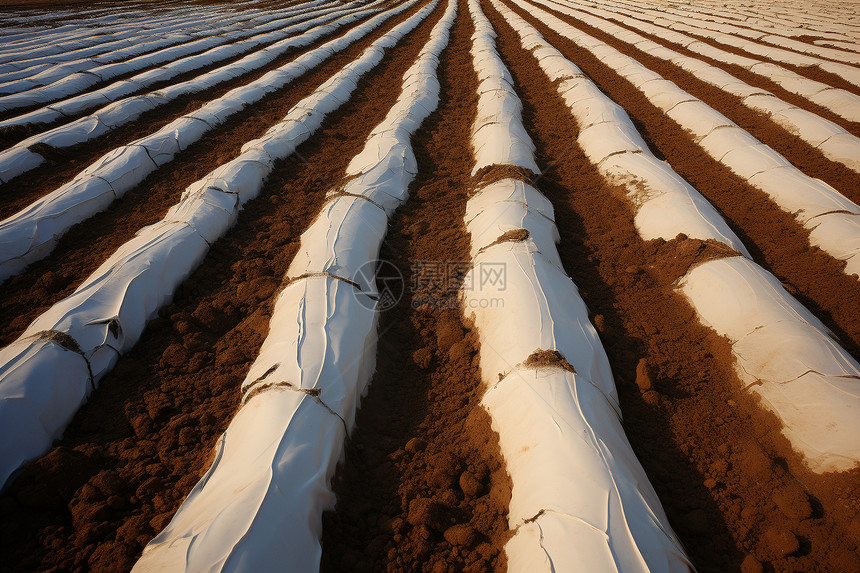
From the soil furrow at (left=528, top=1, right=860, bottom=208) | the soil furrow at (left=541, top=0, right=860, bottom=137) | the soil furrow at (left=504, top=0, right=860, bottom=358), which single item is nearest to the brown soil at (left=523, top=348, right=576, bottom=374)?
the soil furrow at (left=504, top=0, right=860, bottom=358)

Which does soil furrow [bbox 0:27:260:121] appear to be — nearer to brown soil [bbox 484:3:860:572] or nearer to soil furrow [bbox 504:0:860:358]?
brown soil [bbox 484:3:860:572]

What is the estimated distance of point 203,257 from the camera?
3.93 meters

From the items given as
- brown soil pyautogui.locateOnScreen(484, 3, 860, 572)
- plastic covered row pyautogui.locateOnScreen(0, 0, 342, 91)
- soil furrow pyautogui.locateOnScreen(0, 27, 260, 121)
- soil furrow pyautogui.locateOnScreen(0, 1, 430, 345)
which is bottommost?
brown soil pyautogui.locateOnScreen(484, 3, 860, 572)

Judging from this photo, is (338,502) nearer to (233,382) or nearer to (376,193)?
(233,382)

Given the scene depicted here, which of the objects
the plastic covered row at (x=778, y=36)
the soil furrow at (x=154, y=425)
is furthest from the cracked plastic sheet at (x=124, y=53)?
the plastic covered row at (x=778, y=36)

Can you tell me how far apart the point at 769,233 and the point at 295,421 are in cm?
487

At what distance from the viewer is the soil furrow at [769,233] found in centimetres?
321

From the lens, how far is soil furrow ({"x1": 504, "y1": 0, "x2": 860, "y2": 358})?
10.5ft

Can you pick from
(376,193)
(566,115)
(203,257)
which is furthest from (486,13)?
(203,257)

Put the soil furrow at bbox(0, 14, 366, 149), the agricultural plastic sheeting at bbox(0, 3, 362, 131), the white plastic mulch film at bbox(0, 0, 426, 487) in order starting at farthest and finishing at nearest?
the agricultural plastic sheeting at bbox(0, 3, 362, 131), the soil furrow at bbox(0, 14, 366, 149), the white plastic mulch film at bbox(0, 0, 426, 487)

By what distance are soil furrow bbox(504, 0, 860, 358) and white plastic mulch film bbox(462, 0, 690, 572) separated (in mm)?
2086

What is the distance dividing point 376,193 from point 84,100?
6.80 metres

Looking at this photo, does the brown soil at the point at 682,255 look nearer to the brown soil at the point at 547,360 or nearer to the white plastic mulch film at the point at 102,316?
the brown soil at the point at 547,360

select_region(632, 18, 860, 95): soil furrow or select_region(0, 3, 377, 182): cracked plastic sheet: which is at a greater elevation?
select_region(0, 3, 377, 182): cracked plastic sheet
